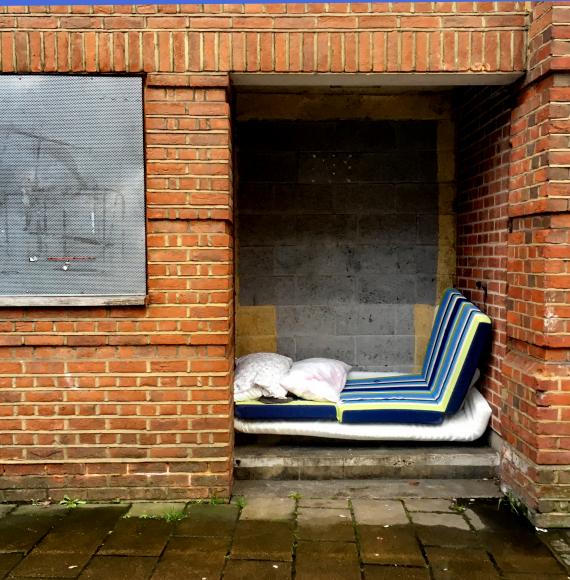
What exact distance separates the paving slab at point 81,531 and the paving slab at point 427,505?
5.91 ft

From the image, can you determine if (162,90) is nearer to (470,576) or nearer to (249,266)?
(249,266)

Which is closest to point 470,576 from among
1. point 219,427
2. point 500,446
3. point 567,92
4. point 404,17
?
point 500,446

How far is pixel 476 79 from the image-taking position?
12.9 feet

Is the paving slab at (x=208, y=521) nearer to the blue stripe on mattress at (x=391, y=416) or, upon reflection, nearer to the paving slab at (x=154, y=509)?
the paving slab at (x=154, y=509)

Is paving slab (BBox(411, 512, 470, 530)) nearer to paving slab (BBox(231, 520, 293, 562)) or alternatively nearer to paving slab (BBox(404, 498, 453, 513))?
paving slab (BBox(404, 498, 453, 513))

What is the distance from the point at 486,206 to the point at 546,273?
1.07m

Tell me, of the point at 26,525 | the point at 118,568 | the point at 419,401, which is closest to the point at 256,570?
the point at 118,568

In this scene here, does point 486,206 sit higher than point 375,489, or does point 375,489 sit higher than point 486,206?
point 486,206

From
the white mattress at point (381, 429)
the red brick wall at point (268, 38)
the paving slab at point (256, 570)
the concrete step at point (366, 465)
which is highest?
the red brick wall at point (268, 38)

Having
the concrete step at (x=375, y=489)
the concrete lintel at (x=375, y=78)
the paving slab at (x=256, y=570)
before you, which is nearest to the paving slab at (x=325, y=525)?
the concrete step at (x=375, y=489)

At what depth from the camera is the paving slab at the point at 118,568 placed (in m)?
3.11

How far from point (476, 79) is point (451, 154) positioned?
4.24 feet

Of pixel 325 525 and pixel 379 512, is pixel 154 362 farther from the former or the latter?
pixel 379 512

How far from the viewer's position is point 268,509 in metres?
3.86
